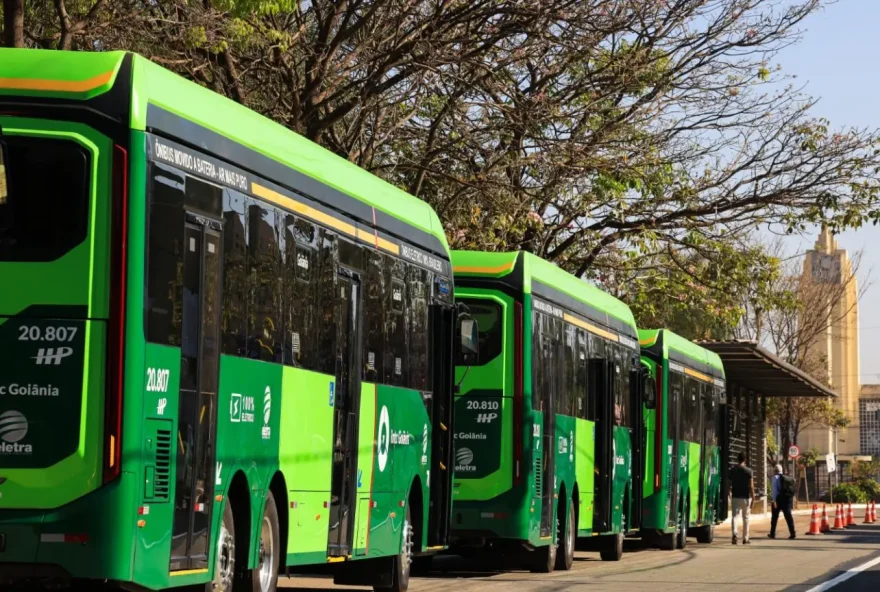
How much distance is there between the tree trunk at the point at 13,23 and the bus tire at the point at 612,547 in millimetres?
12488

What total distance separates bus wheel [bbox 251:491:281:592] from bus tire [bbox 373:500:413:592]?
3512mm

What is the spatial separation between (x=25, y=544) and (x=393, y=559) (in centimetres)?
675

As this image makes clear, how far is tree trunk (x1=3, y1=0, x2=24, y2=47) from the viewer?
15.8m

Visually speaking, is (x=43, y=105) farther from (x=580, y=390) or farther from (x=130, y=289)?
(x=580, y=390)

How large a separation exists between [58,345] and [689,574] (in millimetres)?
12992

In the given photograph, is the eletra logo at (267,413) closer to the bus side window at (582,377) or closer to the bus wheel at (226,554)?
the bus wheel at (226,554)

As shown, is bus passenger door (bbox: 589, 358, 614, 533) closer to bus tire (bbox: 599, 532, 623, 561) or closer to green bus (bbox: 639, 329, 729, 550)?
bus tire (bbox: 599, 532, 623, 561)

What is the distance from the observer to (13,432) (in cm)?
900

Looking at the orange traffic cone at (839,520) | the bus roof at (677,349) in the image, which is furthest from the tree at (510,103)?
the orange traffic cone at (839,520)

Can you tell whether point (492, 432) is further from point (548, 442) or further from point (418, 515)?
point (418, 515)

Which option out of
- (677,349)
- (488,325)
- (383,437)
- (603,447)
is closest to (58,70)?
(383,437)

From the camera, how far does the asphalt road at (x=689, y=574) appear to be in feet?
58.1

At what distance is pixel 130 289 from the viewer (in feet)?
30.1

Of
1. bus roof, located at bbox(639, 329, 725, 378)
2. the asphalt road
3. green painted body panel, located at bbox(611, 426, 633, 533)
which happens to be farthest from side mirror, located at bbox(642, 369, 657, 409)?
the asphalt road
